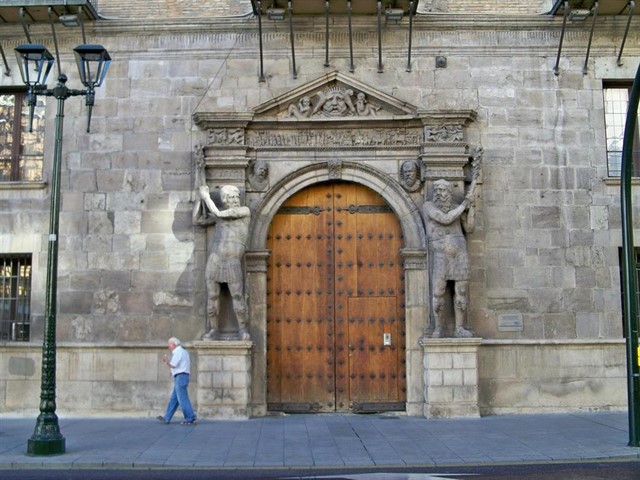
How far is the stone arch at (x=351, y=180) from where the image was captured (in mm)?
14750

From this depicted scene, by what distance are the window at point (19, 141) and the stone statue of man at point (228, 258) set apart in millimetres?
3697

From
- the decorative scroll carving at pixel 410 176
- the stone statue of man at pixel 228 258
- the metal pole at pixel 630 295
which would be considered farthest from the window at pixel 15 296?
the metal pole at pixel 630 295

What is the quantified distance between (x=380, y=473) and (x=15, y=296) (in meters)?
8.85

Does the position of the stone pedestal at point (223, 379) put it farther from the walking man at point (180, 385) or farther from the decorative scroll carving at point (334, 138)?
the decorative scroll carving at point (334, 138)

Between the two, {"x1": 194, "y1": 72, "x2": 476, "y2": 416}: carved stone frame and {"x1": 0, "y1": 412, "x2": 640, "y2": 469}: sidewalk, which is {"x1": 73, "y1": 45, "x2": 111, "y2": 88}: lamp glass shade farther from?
{"x1": 0, "y1": 412, "x2": 640, "y2": 469}: sidewalk

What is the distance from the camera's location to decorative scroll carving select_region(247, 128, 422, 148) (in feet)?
49.3

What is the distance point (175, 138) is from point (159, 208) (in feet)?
4.62

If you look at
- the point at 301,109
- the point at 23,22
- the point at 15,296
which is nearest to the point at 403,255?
the point at 301,109

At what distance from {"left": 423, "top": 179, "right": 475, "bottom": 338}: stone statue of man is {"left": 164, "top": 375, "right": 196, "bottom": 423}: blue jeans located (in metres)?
4.56

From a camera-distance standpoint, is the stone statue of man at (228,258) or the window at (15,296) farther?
the window at (15,296)

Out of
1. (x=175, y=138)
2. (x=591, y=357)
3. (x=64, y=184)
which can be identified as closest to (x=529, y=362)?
(x=591, y=357)

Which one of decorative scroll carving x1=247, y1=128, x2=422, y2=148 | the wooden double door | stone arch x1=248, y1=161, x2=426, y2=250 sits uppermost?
decorative scroll carving x1=247, y1=128, x2=422, y2=148

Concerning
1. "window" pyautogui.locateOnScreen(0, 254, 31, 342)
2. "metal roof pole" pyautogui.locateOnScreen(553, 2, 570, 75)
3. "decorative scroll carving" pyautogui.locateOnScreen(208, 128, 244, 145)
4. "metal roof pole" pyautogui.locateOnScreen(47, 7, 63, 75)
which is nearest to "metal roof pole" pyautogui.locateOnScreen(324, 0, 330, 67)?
"decorative scroll carving" pyautogui.locateOnScreen(208, 128, 244, 145)

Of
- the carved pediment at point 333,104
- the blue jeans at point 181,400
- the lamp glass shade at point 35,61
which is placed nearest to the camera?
the lamp glass shade at point 35,61
